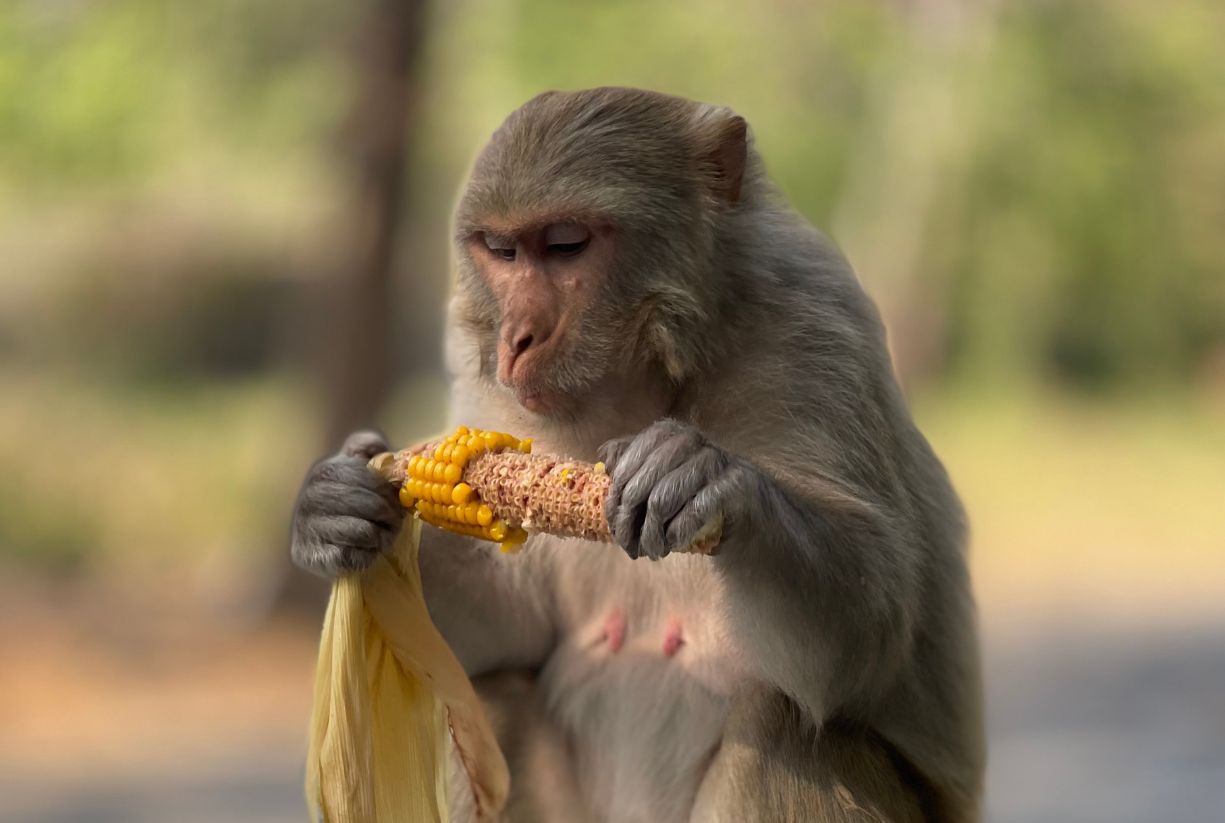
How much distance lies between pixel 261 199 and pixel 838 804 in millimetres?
11633

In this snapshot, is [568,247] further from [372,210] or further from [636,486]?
[372,210]

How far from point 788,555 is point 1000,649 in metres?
8.73

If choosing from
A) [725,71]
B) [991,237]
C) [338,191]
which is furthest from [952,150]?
[338,191]

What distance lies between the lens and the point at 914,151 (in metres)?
15.2

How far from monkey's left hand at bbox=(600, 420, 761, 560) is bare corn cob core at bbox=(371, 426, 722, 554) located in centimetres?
6

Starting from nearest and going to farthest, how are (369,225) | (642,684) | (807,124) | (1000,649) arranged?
1. (642,684)
2. (369,225)
3. (1000,649)
4. (807,124)

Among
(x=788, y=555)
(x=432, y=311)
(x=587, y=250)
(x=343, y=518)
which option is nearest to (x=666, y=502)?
(x=788, y=555)

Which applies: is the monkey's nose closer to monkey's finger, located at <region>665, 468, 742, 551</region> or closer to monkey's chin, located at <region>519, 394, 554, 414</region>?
monkey's chin, located at <region>519, 394, 554, 414</region>

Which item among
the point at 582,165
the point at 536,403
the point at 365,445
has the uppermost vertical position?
the point at 582,165

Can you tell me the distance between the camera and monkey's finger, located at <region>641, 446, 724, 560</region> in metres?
2.89

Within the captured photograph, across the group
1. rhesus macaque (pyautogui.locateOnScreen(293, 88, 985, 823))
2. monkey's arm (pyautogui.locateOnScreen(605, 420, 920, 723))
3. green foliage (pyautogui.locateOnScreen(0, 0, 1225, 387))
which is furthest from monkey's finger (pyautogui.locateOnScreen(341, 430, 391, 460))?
green foliage (pyautogui.locateOnScreen(0, 0, 1225, 387))

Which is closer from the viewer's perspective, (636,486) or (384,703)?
(636,486)

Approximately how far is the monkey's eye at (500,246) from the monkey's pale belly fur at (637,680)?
0.96 m

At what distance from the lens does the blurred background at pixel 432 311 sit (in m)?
10.2
